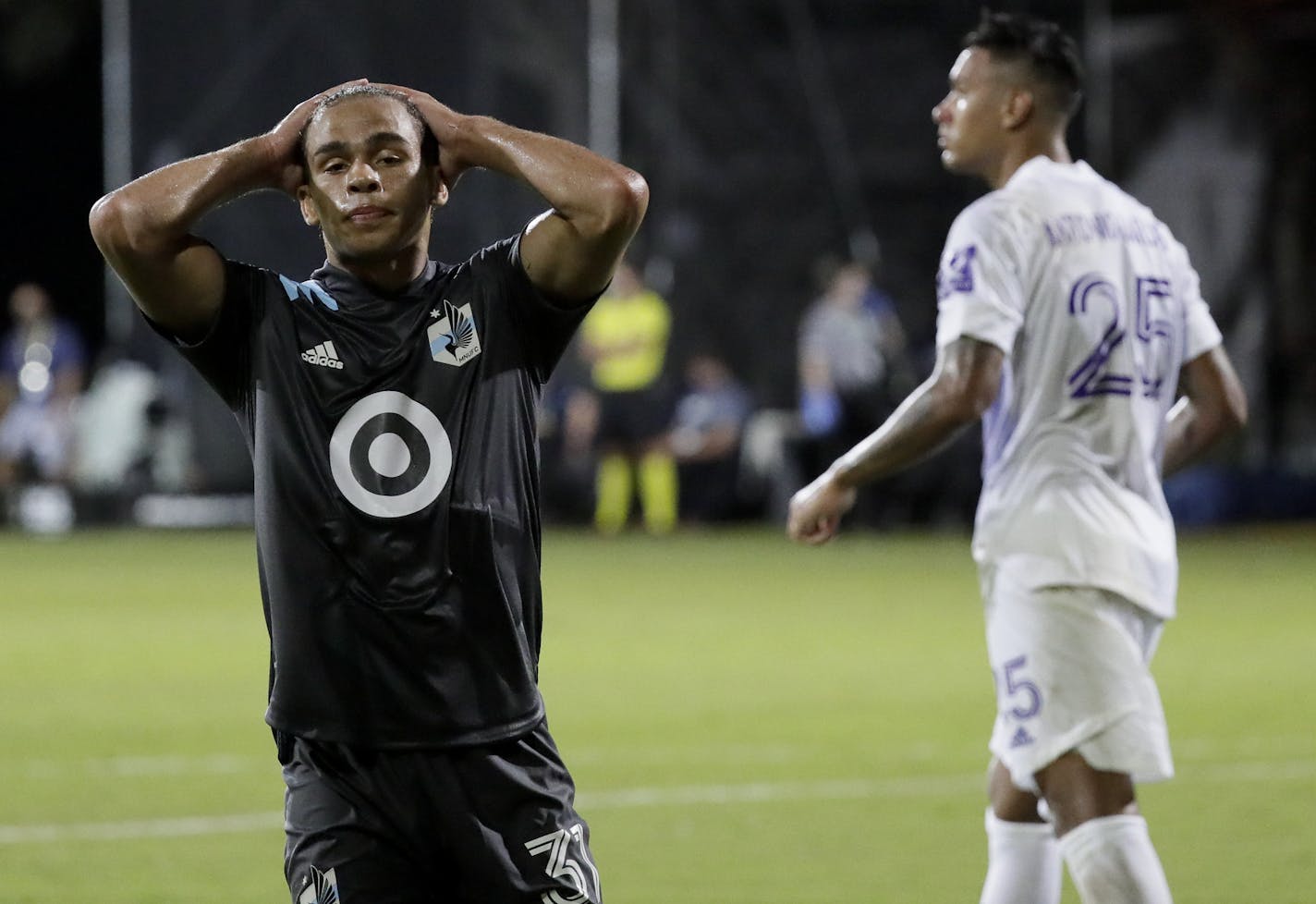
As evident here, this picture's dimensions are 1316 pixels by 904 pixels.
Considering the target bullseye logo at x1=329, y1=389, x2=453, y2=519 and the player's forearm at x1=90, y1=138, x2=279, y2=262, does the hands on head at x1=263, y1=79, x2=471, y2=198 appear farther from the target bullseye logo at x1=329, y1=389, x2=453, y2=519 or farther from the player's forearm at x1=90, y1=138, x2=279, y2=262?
the target bullseye logo at x1=329, y1=389, x2=453, y2=519

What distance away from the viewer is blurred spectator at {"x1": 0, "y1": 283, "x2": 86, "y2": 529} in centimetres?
2211

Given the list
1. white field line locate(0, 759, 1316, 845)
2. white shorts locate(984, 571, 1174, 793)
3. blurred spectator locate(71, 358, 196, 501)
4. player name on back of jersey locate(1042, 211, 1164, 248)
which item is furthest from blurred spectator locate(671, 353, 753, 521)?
white shorts locate(984, 571, 1174, 793)

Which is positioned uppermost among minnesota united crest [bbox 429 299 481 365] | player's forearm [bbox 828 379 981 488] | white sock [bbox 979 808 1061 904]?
minnesota united crest [bbox 429 299 481 365]

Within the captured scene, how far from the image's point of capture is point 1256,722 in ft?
31.1

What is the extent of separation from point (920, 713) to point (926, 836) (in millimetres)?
2615

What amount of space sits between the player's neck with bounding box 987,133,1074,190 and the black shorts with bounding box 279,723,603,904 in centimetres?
197

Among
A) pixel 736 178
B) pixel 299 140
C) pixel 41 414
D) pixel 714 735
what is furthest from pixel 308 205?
pixel 41 414

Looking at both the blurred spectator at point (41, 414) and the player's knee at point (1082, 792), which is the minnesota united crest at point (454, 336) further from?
the blurred spectator at point (41, 414)

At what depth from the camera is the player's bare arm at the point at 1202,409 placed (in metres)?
5.09

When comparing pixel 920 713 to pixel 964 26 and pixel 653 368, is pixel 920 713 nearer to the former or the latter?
pixel 653 368

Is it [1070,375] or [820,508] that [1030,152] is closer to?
[1070,375]

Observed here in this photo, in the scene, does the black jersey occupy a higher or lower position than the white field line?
higher

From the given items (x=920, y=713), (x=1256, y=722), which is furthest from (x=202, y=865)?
(x=1256, y=722)

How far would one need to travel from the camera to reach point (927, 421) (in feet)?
15.0
